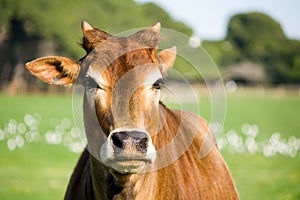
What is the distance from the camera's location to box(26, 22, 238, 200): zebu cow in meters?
4.19

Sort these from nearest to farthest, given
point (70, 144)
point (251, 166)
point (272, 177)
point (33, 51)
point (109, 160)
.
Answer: point (109, 160) < point (272, 177) < point (251, 166) < point (70, 144) < point (33, 51)

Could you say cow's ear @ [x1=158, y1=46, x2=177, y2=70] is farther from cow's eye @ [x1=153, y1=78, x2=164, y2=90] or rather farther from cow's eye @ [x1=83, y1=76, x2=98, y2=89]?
cow's eye @ [x1=83, y1=76, x2=98, y2=89]

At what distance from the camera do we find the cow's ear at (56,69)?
491 cm

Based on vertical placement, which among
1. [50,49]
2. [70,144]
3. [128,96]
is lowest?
[70,144]

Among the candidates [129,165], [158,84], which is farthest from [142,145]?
[158,84]

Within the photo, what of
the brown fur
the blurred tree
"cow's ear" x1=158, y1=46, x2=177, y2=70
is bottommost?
the brown fur

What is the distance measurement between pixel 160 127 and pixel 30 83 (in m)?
62.0

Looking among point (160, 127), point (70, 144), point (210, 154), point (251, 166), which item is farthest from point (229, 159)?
point (160, 127)

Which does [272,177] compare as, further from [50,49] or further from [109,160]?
[50,49]

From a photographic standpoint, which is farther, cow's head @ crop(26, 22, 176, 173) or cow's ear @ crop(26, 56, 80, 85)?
cow's ear @ crop(26, 56, 80, 85)

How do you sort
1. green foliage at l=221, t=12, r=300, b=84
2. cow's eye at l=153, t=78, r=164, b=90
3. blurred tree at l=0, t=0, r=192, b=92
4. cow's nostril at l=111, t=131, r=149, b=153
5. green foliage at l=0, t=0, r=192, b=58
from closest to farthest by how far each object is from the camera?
cow's nostril at l=111, t=131, r=149, b=153 < cow's eye at l=153, t=78, r=164, b=90 < blurred tree at l=0, t=0, r=192, b=92 < green foliage at l=0, t=0, r=192, b=58 < green foliage at l=221, t=12, r=300, b=84

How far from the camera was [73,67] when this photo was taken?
4.90 m

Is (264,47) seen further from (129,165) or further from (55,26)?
(129,165)

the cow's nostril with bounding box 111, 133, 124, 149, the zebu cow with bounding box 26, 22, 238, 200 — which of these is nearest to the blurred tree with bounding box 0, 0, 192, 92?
the zebu cow with bounding box 26, 22, 238, 200
